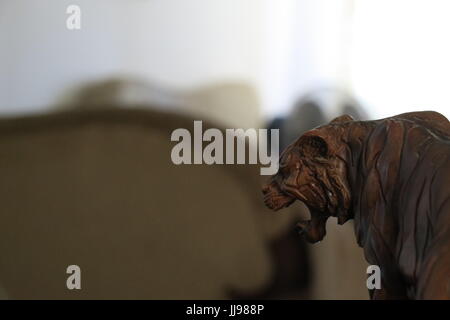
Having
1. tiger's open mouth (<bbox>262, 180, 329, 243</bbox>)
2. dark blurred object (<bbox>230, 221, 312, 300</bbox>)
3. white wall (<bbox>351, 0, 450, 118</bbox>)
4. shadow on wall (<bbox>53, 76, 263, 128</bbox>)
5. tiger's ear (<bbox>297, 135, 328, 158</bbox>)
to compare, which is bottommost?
dark blurred object (<bbox>230, 221, 312, 300</bbox>)

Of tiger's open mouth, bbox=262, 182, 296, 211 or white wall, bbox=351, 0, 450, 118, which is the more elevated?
white wall, bbox=351, 0, 450, 118

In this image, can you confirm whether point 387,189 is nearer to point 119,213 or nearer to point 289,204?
point 289,204

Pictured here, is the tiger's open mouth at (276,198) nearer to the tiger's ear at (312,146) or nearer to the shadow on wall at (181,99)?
the tiger's ear at (312,146)

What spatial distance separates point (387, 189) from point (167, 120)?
97cm

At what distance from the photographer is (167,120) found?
1.34 metres

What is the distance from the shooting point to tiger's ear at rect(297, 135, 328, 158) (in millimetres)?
426

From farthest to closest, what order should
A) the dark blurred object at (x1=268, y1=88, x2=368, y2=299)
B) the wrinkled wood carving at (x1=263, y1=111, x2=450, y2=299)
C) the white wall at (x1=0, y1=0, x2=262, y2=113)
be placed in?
the dark blurred object at (x1=268, y1=88, x2=368, y2=299) < the white wall at (x1=0, y1=0, x2=262, y2=113) < the wrinkled wood carving at (x1=263, y1=111, x2=450, y2=299)

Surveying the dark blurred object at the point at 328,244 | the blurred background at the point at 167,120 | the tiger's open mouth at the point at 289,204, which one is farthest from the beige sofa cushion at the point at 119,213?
the tiger's open mouth at the point at 289,204

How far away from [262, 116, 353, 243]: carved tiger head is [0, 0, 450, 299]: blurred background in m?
0.91

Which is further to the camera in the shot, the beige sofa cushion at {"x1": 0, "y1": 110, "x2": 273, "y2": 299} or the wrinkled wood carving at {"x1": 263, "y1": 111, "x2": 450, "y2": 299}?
the beige sofa cushion at {"x1": 0, "y1": 110, "x2": 273, "y2": 299}

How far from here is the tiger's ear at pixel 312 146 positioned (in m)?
0.43

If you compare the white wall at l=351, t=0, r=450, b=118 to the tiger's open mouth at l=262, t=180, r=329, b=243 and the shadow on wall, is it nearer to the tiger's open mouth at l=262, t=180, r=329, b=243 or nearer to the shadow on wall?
the shadow on wall

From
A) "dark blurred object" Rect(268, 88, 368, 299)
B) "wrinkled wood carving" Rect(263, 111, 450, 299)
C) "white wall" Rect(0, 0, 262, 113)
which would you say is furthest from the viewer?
"dark blurred object" Rect(268, 88, 368, 299)

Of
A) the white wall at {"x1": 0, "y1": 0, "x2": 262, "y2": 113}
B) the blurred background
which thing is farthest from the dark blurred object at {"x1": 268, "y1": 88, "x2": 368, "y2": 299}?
the white wall at {"x1": 0, "y1": 0, "x2": 262, "y2": 113}
